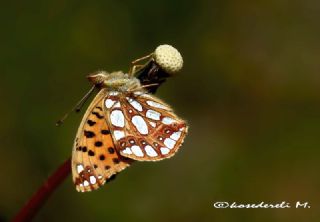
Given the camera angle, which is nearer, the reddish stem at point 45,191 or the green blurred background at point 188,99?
the reddish stem at point 45,191

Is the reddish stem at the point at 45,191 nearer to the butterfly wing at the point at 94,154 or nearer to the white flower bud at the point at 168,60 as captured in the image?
the butterfly wing at the point at 94,154

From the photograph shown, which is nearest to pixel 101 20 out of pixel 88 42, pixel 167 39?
pixel 88 42

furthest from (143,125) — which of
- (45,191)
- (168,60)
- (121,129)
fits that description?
(45,191)

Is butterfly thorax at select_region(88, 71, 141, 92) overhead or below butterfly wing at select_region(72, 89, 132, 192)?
overhead

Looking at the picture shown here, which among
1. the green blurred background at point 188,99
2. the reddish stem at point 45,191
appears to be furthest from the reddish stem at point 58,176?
the green blurred background at point 188,99

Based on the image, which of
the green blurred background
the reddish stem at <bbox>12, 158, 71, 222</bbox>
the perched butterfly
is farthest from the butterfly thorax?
the green blurred background

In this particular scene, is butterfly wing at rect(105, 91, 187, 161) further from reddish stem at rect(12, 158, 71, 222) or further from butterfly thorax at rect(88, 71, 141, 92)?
reddish stem at rect(12, 158, 71, 222)
